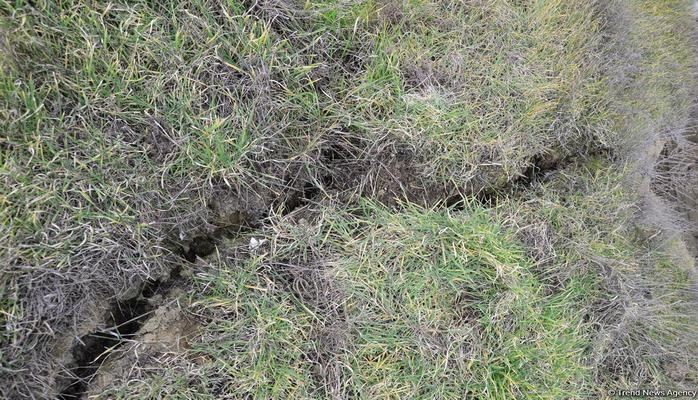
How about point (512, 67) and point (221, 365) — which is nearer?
point (221, 365)

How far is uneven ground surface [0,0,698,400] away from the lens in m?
1.36

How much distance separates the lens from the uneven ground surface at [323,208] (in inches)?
53.4

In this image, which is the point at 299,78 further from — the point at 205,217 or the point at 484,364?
the point at 484,364

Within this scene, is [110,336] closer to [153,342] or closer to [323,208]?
[153,342]

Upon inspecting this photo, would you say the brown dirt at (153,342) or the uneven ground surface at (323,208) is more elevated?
the uneven ground surface at (323,208)

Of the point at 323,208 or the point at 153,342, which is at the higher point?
the point at 323,208

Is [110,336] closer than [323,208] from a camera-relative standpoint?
Yes

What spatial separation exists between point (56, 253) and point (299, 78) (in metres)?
0.95

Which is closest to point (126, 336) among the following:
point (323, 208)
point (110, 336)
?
point (110, 336)

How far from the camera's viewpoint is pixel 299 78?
5.46 ft

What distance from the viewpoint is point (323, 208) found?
5.59 ft

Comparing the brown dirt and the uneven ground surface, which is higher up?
the uneven ground surface

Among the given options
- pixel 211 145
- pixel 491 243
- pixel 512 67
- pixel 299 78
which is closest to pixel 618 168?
pixel 512 67

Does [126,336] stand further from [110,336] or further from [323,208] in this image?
[323,208]
